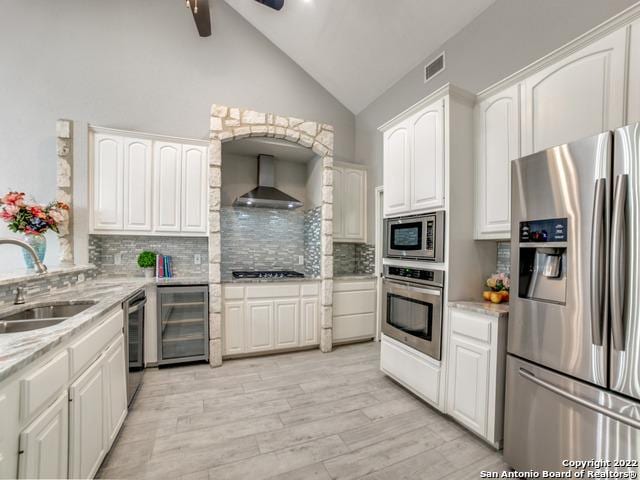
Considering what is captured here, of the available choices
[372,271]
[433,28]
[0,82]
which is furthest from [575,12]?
[0,82]

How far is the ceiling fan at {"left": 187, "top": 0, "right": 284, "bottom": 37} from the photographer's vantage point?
2.30 metres

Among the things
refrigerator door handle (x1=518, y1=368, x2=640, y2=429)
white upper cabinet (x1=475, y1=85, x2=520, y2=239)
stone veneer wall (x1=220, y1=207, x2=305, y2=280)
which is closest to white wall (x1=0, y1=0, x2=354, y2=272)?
stone veneer wall (x1=220, y1=207, x2=305, y2=280)

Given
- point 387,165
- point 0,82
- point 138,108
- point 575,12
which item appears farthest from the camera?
point 138,108

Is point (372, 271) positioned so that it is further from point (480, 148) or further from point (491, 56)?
point (491, 56)

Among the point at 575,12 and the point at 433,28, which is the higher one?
the point at 433,28

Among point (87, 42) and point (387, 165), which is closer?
point (387, 165)

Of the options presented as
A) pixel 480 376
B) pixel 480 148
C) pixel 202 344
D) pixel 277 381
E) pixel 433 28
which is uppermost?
pixel 433 28

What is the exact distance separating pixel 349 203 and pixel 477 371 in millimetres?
2871

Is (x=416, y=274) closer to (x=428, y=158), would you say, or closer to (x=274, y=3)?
(x=428, y=158)

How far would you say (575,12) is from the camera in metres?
2.07

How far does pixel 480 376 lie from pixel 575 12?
2767 millimetres

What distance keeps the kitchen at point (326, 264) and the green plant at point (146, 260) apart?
2cm

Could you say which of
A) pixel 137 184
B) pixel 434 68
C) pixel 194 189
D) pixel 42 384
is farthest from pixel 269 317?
pixel 434 68

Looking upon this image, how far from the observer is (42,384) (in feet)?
3.45
